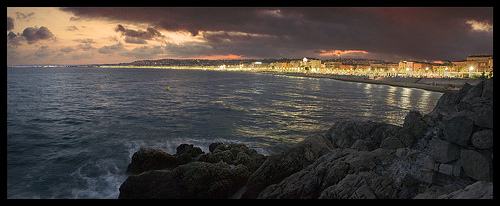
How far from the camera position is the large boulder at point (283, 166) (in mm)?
8930

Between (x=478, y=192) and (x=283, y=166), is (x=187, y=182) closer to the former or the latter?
(x=283, y=166)

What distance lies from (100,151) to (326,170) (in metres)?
14.1

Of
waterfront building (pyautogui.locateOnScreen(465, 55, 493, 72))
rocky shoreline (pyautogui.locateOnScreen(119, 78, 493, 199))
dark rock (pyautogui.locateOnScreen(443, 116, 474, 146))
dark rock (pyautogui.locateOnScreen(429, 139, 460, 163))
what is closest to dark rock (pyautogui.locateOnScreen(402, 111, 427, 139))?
rocky shoreline (pyautogui.locateOnScreen(119, 78, 493, 199))

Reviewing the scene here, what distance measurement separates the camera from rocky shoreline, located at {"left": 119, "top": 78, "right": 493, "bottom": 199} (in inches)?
232

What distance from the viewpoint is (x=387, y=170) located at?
693 centimetres

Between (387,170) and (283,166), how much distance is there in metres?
3.29

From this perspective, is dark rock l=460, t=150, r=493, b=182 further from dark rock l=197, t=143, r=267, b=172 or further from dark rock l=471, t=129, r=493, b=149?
dark rock l=197, t=143, r=267, b=172

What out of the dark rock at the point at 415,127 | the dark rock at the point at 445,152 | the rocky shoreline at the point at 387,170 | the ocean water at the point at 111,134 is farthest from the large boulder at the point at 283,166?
the ocean water at the point at 111,134

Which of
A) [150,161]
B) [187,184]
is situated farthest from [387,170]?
[150,161]

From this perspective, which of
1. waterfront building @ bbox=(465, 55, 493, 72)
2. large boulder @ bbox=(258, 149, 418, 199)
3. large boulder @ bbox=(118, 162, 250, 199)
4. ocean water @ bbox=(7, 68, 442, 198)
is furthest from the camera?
waterfront building @ bbox=(465, 55, 493, 72)

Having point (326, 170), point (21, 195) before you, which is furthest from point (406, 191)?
point (21, 195)

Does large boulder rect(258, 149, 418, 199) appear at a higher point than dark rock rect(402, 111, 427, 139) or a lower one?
lower

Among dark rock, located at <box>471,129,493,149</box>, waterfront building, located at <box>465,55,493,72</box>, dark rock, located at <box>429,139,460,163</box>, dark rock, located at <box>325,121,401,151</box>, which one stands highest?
waterfront building, located at <box>465,55,493,72</box>
